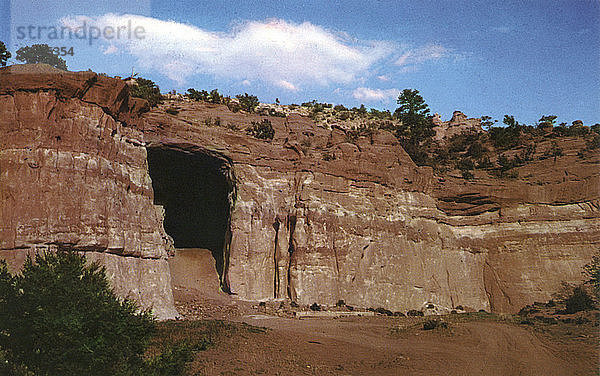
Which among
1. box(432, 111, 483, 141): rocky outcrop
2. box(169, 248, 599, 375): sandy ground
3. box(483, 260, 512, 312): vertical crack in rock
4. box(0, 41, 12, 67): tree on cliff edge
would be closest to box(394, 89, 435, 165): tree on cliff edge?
box(432, 111, 483, 141): rocky outcrop

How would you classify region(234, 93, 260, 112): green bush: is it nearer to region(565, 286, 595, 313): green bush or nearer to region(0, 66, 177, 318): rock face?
region(0, 66, 177, 318): rock face

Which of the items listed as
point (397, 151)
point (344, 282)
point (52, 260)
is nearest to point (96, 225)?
point (52, 260)

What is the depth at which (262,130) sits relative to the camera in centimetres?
3153

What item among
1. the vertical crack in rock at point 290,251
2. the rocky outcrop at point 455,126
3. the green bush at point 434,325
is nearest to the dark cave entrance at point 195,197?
the vertical crack in rock at point 290,251

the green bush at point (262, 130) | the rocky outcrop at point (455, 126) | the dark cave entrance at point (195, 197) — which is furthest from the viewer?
the rocky outcrop at point (455, 126)

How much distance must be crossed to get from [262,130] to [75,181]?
1330 cm

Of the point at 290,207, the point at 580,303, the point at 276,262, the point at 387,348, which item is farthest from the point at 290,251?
the point at 580,303

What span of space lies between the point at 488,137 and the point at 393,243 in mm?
23251

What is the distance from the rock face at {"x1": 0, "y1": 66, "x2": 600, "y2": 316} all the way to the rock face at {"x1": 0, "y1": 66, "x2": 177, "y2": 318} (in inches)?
2.2

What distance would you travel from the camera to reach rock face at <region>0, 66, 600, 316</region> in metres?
20.5

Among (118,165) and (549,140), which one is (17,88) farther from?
(549,140)

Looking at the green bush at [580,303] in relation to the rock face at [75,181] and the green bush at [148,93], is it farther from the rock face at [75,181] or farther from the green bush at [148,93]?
the green bush at [148,93]

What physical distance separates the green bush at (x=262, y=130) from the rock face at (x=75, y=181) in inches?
352

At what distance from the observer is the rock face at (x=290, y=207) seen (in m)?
20.5
